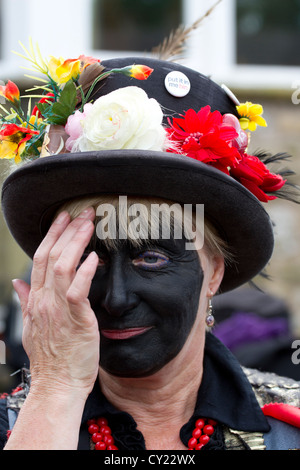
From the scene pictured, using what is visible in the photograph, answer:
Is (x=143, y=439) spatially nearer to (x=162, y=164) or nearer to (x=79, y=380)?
(x=79, y=380)

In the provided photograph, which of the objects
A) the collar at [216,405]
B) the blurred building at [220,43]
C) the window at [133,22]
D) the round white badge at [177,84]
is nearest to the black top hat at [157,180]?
the round white badge at [177,84]

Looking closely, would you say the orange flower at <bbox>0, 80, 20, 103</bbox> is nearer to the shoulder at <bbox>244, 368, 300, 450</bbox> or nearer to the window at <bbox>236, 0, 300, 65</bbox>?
the shoulder at <bbox>244, 368, 300, 450</bbox>

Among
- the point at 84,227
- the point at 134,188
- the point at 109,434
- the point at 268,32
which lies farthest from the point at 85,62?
the point at 268,32

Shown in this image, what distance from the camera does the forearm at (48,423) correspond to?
178 centimetres

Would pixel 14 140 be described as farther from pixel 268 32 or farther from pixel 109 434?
pixel 268 32

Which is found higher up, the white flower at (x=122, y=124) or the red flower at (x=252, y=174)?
the white flower at (x=122, y=124)

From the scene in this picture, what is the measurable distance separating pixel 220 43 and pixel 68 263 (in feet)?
17.0

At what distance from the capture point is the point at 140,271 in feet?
6.92

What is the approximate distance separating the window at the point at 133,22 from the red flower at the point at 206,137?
4.51 meters

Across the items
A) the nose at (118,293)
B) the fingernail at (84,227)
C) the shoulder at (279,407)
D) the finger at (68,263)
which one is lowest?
the shoulder at (279,407)

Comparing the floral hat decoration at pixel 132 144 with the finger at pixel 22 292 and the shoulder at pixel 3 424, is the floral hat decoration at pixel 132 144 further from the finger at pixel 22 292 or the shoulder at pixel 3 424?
the shoulder at pixel 3 424

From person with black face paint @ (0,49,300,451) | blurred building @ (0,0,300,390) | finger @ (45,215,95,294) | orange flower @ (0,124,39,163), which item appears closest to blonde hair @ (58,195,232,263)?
person with black face paint @ (0,49,300,451)

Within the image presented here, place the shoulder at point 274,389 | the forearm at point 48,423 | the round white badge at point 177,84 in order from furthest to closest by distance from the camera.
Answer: the shoulder at point 274,389
the round white badge at point 177,84
the forearm at point 48,423

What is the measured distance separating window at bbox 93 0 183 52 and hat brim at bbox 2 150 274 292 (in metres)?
4.49
